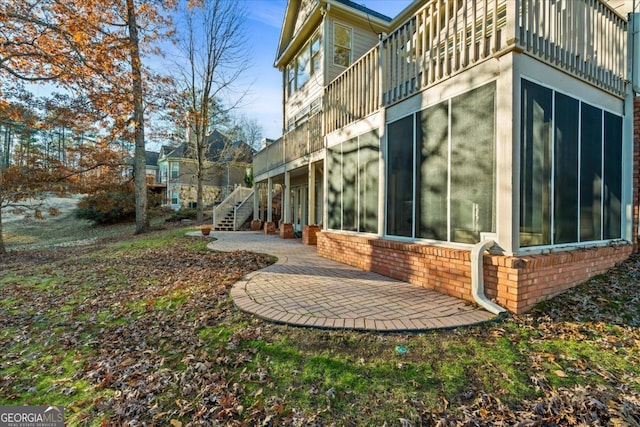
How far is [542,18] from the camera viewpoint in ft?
13.2

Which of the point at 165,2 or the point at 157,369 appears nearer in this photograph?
the point at 157,369

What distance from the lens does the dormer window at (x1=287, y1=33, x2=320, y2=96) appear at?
460 inches

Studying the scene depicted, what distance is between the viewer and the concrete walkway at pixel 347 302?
11.2 ft

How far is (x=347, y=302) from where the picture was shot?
13.6 feet

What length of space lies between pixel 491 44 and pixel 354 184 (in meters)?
3.76

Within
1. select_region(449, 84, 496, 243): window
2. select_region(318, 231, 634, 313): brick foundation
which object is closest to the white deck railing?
select_region(449, 84, 496, 243): window

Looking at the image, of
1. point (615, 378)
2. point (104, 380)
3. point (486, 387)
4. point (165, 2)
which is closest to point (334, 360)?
point (486, 387)

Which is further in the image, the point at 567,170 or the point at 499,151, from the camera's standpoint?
the point at 567,170

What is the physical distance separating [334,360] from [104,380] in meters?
2.11

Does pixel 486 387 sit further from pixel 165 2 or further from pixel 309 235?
pixel 165 2

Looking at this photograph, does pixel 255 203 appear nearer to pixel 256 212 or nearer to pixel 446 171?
pixel 256 212

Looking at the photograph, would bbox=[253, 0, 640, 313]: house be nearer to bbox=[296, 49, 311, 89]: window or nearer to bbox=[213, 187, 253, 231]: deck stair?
bbox=[296, 49, 311, 89]: window

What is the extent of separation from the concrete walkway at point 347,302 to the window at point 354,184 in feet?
4.36

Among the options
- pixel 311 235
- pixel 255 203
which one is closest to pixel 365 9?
pixel 311 235
